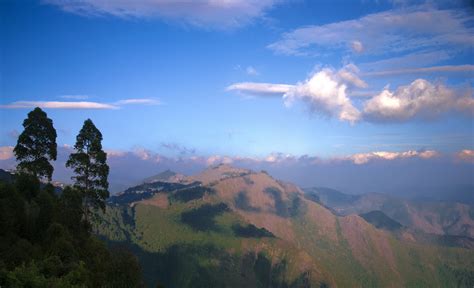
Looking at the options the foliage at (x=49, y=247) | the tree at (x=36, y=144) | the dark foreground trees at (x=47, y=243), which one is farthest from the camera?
the tree at (x=36, y=144)

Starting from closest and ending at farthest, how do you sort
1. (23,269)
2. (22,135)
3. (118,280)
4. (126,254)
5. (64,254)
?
(23,269), (64,254), (118,280), (126,254), (22,135)

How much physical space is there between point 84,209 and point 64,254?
16410 millimetres

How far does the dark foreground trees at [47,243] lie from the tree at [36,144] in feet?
0.38

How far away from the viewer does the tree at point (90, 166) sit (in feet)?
168

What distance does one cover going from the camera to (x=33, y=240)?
131ft

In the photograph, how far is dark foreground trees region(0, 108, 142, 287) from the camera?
30141mm

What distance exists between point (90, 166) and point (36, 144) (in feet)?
23.8

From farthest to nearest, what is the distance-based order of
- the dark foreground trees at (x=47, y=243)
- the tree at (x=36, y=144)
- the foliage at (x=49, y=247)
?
the tree at (x=36, y=144) < the dark foreground trees at (x=47, y=243) < the foliage at (x=49, y=247)

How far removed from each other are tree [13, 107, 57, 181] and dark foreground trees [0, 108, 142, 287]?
0.11m

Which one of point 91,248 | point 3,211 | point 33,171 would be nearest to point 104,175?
point 33,171

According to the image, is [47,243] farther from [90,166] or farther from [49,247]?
[90,166]

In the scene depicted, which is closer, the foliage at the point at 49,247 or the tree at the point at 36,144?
the foliage at the point at 49,247

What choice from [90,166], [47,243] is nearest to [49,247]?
[47,243]

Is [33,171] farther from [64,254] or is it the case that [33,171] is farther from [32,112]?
[64,254]
